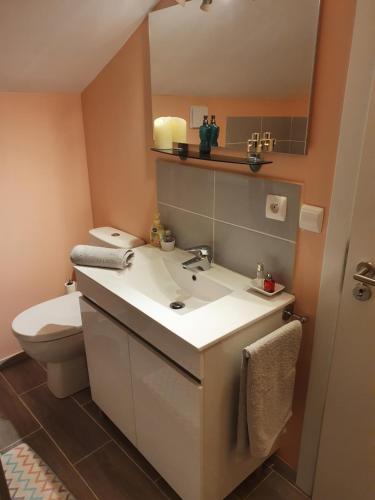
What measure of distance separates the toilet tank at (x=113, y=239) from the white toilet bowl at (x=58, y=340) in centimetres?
35

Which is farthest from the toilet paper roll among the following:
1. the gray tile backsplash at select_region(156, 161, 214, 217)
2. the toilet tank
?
the gray tile backsplash at select_region(156, 161, 214, 217)

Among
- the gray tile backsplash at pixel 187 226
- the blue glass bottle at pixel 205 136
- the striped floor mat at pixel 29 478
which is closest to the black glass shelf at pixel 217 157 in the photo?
the blue glass bottle at pixel 205 136

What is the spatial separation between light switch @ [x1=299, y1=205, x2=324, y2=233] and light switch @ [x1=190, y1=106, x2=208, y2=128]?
0.56m

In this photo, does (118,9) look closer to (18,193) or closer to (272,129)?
(272,129)

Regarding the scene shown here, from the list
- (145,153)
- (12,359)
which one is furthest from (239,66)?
(12,359)

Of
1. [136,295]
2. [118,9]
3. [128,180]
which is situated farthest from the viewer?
[128,180]

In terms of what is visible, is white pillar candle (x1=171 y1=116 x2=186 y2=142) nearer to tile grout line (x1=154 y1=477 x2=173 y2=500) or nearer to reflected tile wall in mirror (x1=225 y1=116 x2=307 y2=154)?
reflected tile wall in mirror (x1=225 y1=116 x2=307 y2=154)

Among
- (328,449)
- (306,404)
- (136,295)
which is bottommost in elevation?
(328,449)

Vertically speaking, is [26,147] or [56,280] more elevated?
[26,147]

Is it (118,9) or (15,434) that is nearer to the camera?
(118,9)

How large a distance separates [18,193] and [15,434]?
1.24 metres

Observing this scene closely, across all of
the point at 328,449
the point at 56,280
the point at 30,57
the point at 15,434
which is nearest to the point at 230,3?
the point at 30,57

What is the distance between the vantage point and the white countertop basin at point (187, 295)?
118cm

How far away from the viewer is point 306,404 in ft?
4.81
